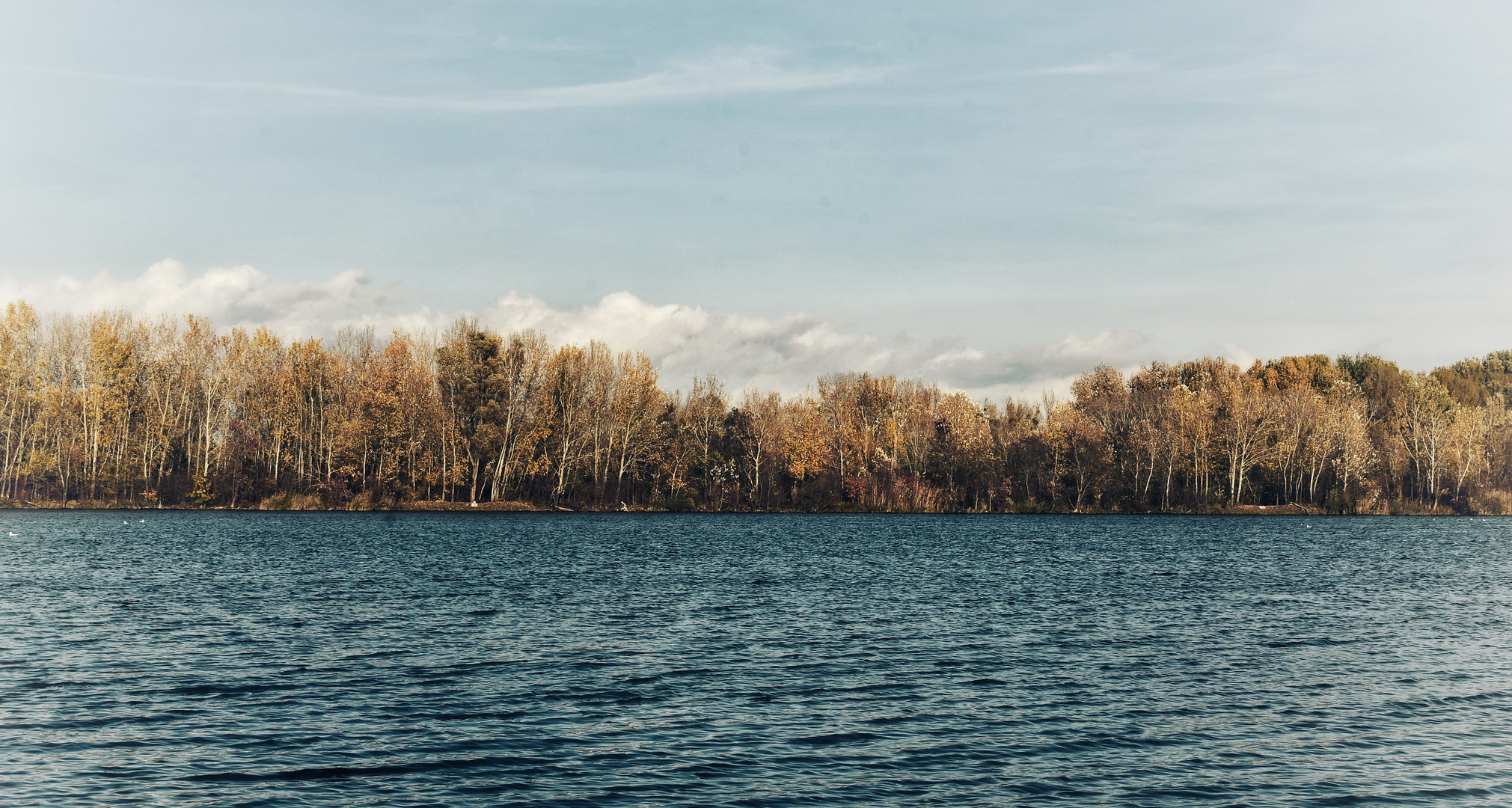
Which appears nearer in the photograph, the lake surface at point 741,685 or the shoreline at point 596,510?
the lake surface at point 741,685

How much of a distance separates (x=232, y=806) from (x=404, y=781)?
270 cm

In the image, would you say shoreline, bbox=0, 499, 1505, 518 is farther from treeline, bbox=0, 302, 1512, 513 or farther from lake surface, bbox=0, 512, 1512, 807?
lake surface, bbox=0, 512, 1512, 807

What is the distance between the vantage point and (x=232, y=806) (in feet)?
53.8

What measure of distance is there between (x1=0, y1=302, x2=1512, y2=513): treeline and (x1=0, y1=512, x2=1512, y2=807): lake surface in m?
64.8

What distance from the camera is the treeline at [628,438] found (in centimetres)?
11712

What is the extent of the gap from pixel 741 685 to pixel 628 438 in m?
103

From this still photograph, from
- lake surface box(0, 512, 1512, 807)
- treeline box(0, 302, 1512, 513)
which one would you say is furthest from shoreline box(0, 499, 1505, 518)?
lake surface box(0, 512, 1512, 807)

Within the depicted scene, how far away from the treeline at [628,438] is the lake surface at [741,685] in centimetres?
6485

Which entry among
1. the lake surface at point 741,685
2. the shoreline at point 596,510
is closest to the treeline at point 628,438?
the shoreline at point 596,510

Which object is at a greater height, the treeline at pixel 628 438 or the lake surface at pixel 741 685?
the treeline at pixel 628 438

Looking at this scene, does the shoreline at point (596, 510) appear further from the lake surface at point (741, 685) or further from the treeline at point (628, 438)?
the lake surface at point (741, 685)

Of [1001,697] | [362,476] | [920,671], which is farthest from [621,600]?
[362,476]

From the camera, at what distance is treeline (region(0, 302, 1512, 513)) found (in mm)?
117125

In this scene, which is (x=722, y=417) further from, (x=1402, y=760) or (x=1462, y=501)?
(x=1402, y=760)
